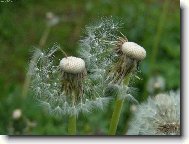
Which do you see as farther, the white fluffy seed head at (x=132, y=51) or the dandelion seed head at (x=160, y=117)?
the dandelion seed head at (x=160, y=117)

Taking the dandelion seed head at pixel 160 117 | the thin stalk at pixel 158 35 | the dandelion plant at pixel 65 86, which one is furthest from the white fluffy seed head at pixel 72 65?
the thin stalk at pixel 158 35

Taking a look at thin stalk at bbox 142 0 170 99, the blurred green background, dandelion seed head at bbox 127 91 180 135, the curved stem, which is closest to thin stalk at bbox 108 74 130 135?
the curved stem

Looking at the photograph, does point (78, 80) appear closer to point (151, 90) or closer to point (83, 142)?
point (83, 142)

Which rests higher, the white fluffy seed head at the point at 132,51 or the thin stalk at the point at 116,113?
the white fluffy seed head at the point at 132,51

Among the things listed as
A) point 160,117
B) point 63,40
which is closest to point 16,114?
point 63,40

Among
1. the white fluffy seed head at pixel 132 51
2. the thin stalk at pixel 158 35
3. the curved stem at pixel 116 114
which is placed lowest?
the curved stem at pixel 116 114

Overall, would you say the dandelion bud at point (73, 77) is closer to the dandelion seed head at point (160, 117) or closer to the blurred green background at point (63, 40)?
the dandelion seed head at point (160, 117)
